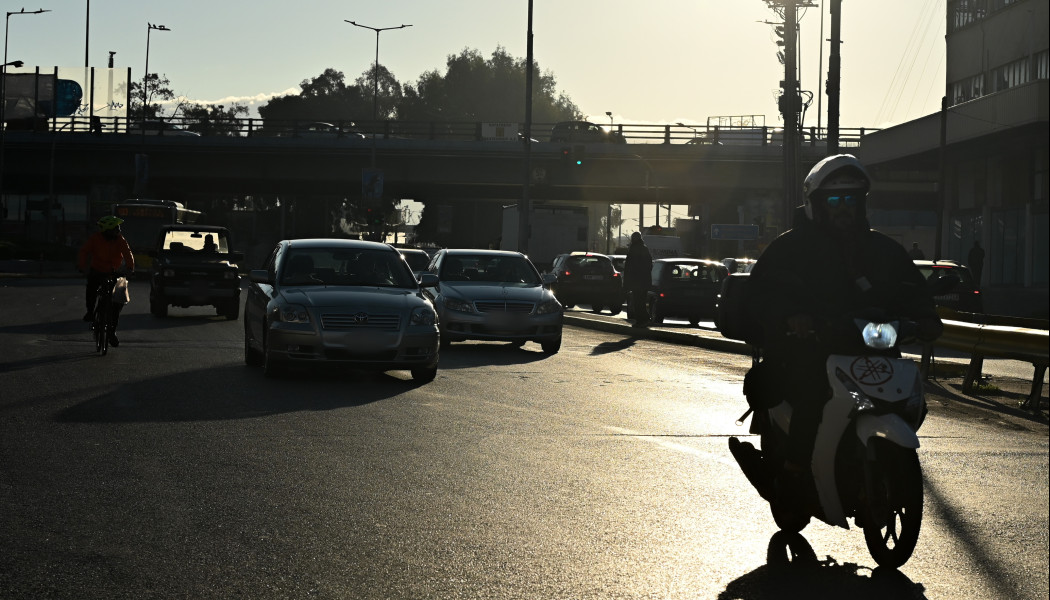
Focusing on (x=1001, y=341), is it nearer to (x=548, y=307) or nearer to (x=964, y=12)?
(x=548, y=307)

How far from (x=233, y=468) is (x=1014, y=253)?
39576 mm

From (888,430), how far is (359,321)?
33.4 ft

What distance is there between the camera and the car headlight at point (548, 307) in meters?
21.4

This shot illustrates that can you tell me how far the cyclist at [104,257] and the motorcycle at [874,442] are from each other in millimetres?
13967

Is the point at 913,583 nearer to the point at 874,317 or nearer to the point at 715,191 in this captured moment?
the point at 874,317

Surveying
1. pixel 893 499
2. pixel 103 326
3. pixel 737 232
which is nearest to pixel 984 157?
pixel 737 232

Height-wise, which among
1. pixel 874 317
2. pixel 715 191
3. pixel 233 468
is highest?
pixel 715 191

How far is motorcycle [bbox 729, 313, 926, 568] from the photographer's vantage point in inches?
230

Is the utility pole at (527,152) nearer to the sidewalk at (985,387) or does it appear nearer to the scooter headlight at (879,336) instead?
the sidewalk at (985,387)

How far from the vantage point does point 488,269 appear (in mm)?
22906

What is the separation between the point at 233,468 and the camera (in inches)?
364

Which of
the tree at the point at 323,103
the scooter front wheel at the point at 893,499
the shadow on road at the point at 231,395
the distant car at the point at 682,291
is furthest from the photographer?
the tree at the point at 323,103

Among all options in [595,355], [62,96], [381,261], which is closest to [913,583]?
[381,261]

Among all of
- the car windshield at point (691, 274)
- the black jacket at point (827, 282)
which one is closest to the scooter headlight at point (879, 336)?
the black jacket at point (827, 282)
